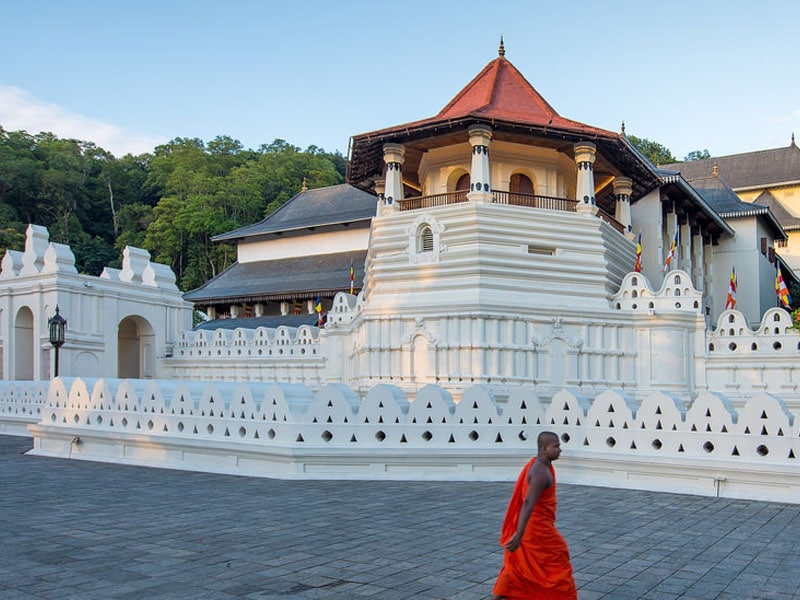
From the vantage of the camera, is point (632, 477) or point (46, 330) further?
point (46, 330)

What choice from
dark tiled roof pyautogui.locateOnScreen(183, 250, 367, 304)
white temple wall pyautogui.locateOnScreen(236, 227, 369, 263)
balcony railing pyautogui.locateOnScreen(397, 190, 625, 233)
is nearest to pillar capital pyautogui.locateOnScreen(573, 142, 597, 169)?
balcony railing pyautogui.locateOnScreen(397, 190, 625, 233)

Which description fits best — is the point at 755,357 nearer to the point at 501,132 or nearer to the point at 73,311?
the point at 501,132

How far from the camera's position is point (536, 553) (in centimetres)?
482

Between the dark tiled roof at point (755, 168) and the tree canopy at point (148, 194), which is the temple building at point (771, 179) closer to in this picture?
the dark tiled roof at point (755, 168)

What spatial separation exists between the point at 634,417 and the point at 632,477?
0.86 meters

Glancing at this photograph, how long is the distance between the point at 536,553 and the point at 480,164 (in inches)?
654

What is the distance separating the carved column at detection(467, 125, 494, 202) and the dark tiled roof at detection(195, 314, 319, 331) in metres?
14.6

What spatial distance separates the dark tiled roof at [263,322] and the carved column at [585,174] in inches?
604

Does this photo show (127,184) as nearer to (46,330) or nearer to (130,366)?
(130,366)

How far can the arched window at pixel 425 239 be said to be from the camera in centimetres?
2141

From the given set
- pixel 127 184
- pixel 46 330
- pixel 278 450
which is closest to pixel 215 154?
pixel 127 184

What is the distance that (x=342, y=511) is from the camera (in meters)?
8.71

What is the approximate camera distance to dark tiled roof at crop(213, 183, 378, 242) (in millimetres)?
39438

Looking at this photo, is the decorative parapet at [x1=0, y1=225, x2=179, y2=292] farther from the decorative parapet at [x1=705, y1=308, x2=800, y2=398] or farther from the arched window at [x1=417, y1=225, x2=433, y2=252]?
the decorative parapet at [x1=705, y1=308, x2=800, y2=398]
